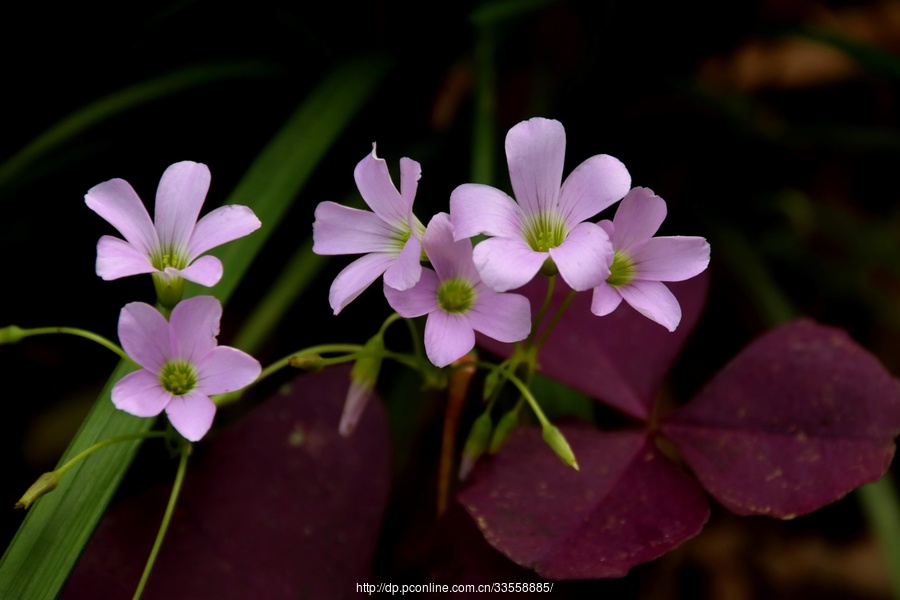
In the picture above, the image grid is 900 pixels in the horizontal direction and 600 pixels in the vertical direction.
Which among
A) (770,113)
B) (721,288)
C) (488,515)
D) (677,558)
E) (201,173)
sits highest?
(201,173)

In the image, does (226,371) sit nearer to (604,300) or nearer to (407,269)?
(407,269)

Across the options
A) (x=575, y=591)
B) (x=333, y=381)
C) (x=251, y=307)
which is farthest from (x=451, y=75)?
(x=575, y=591)

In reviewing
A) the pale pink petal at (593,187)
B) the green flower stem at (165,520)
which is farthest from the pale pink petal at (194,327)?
the pale pink petal at (593,187)

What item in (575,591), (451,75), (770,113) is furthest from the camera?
(770,113)

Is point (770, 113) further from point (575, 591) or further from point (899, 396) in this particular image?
point (575, 591)

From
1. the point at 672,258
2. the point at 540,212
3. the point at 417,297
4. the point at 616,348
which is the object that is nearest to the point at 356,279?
the point at 417,297

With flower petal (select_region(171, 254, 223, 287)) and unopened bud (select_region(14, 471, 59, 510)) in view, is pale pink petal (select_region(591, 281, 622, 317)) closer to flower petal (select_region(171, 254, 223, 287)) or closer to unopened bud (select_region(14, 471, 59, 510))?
flower petal (select_region(171, 254, 223, 287))

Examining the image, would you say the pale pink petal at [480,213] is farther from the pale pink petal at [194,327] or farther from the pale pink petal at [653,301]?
the pale pink petal at [194,327]
